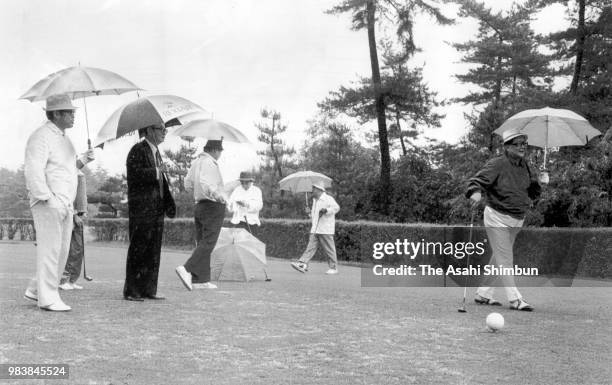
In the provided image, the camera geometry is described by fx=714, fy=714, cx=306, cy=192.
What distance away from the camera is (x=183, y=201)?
4112 cm

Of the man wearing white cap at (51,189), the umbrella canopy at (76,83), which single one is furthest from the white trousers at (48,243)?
the umbrella canopy at (76,83)

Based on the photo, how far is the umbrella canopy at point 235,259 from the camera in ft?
36.9

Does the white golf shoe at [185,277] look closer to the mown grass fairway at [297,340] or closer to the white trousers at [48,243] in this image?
the mown grass fairway at [297,340]

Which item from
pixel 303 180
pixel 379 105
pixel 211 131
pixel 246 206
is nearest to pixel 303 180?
pixel 303 180

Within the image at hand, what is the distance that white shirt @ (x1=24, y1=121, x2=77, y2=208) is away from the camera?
258 inches

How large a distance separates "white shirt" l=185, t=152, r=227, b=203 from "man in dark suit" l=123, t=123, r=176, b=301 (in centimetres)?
126

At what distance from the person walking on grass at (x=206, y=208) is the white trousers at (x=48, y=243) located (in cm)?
263

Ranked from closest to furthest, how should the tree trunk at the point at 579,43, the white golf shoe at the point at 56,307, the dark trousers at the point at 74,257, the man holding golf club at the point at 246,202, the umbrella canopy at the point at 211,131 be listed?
the white golf shoe at the point at 56,307, the dark trousers at the point at 74,257, the umbrella canopy at the point at 211,131, the man holding golf club at the point at 246,202, the tree trunk at the point at 579,43

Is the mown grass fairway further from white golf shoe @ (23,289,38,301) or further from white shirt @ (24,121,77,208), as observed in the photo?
white shirt @ (24,121,77,208)

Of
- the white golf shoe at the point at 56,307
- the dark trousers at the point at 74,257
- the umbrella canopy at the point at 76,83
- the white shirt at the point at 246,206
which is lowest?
the white golf shoe at the point at 56,307

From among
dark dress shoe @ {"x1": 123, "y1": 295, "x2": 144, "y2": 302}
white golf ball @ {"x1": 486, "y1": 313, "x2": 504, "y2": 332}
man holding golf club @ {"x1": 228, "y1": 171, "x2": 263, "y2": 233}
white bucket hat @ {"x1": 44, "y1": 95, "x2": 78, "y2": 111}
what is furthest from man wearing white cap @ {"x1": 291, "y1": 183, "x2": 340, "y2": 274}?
white bucket hat @ {"x1": 44, "y1": 95, "x2": 78, "y2": 111}

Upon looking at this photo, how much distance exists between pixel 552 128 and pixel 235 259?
5149mm

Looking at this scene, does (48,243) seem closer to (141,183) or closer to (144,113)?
(141,183)

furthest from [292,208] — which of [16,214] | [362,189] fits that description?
[16,214]
